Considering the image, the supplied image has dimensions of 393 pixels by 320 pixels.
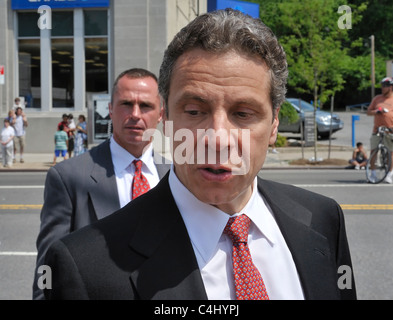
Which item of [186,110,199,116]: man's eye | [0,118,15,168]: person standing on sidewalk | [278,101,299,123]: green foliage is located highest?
[278,101,299,123]: green foliage

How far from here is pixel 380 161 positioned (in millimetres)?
13070

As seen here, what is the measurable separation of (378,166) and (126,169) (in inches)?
416

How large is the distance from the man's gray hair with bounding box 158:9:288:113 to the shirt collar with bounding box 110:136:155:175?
1884 mm

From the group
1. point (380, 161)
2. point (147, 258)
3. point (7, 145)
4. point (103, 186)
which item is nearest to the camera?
point (147, 258)

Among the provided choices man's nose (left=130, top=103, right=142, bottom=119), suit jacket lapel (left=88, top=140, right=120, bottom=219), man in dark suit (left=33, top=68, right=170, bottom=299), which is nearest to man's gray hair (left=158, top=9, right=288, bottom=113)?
man in dark suit (left=33, top=68, right=170, bottom=299)

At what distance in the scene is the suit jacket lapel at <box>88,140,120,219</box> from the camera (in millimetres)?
3346

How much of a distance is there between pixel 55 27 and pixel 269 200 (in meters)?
23.4

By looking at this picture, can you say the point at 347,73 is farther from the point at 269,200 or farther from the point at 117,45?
the point at 269,200

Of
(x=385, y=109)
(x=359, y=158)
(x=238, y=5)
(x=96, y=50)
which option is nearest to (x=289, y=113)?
(x=238, y=5)

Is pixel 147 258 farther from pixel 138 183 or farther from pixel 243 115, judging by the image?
pixel 138 183

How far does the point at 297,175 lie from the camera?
16.0 m

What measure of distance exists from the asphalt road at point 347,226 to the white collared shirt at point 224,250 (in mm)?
3886

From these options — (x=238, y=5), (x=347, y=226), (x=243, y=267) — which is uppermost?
(x=238, y=5)

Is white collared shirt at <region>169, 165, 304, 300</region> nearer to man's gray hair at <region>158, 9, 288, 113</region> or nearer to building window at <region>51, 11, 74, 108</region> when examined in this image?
man's gray hair at <region>158, 9, 288, 113</region>
